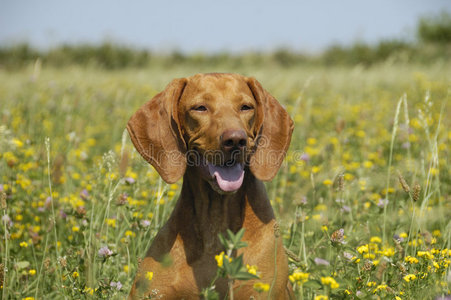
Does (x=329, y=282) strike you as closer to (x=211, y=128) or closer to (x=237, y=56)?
(x=211, y=128)

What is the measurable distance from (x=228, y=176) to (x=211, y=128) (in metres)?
0.27

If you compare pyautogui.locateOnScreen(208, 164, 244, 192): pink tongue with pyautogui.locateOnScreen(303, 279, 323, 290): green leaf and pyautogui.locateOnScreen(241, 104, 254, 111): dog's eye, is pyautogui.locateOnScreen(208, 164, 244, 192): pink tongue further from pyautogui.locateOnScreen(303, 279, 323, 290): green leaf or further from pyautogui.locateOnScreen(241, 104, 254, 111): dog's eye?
pyautogui.locateOnScreen(303, 279, 323, 290): green leaf

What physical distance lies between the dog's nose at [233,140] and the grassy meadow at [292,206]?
2.03 ft

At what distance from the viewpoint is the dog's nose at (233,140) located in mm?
2160

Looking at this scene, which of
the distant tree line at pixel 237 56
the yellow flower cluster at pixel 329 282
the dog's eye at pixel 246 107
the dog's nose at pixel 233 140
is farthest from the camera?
the distant tree line at pixel 237 56

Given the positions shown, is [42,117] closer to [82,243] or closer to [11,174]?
[11,174]

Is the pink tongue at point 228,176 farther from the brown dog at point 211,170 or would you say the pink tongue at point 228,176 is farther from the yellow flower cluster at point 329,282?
the yellow flower cluster at point 329,282

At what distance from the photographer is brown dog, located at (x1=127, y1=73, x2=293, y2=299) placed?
225cm

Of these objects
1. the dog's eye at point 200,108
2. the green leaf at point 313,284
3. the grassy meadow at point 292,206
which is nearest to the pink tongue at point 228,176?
the dog's eye at point 200,108

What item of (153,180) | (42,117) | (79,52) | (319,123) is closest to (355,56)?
(79,52)

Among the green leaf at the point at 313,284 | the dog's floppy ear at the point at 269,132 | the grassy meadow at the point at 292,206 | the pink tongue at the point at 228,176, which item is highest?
the dog's floppy ear at the point at 269,132

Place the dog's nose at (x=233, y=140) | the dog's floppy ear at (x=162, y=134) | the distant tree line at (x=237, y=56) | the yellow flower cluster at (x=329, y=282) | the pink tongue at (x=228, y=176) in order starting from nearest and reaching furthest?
the yellow flower cluster at (x=329, y=282) → the dog's nose at (x=233, y=140) → the pink tongue at (x=228, y=176) → the dog's floppy ear at (x=162, y=134) → the distant tree line at (x=237, y=56)

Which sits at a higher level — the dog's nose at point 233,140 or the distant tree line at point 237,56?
the dog's nose at point 233,140

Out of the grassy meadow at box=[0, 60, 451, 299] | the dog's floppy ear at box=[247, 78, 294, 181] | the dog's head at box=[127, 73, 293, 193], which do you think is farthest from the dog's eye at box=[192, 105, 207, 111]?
the grassy meadow at box=[0, 60, 451, 299]
